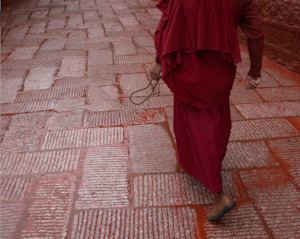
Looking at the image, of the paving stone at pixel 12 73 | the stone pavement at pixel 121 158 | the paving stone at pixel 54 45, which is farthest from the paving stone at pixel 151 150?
the paving stone at pixel 54 45

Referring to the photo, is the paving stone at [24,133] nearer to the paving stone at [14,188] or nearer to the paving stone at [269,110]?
the paving stone at [14,188]

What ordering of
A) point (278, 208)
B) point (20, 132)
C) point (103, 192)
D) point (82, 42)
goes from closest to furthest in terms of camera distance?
1. point (278, 208)
2. point (103, 192)
3. point (20, 132)
4. point (82, 42)

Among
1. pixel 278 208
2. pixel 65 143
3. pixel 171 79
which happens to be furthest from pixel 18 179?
pixel 278 208

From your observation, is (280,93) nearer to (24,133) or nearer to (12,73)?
(24,133)

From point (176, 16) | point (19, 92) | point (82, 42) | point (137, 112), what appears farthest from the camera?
point (82, 42)

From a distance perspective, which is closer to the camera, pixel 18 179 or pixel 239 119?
pixel 18 179

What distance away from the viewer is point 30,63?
15.5 feet

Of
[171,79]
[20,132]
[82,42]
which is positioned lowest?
[82,42]

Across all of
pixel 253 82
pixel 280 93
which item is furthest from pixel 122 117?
pixel 280 93

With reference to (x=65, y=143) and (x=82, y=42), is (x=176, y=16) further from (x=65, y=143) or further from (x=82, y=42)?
(x=82, y=42)

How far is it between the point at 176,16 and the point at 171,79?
361 mm

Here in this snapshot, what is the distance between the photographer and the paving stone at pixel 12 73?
168 inches

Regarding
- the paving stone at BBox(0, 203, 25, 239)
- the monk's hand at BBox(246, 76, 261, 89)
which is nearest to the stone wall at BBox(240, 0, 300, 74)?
the monk's hand at BBox(246, 76, 261, 89)

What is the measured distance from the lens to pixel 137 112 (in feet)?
10.9
